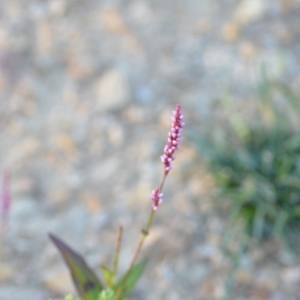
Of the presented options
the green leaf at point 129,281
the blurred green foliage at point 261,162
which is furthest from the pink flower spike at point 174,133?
the blurred green foliage at point 261,162

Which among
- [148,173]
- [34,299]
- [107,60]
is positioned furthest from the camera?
[107,60]

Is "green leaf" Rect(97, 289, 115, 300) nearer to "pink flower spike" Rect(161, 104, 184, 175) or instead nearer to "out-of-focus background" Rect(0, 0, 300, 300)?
"pink flower spike" Rect(161, 104, 184, 175)

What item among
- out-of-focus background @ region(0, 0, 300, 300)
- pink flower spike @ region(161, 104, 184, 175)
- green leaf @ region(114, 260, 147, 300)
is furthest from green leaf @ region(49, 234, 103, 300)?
out-of-focus background @ region(0, 0, 300, 300)

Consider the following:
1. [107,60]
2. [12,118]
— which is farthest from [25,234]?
[107,60]

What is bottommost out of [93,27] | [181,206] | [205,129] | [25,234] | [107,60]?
[25,234]

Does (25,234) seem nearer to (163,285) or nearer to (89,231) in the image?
(89,231)

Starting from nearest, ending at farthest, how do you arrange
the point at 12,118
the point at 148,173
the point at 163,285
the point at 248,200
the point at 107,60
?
1. the point at 163,285
2. the point at 248,200
3. the point at 148,173
4. the point at 12,118
5. the point at 107,60

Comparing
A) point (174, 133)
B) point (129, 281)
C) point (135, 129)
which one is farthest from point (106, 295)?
point (135, 129)
